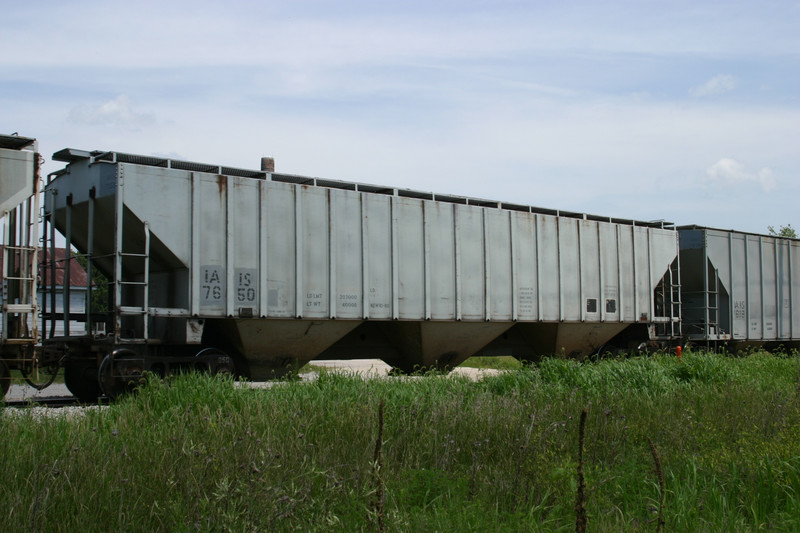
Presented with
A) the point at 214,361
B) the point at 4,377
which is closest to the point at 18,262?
the point at 4,377

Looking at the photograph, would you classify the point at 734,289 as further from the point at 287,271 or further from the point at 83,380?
the point at 83,380

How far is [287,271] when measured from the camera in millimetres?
12680

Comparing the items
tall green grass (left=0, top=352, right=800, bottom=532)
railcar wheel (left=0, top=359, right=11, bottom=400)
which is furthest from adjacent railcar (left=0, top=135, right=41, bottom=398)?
tall green grass (left=0, top=352, right=800, bottom=532)

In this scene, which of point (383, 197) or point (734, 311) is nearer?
point (383, 197)

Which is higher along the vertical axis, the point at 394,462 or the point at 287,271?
the point at 287,271

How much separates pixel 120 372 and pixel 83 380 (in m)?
1.45

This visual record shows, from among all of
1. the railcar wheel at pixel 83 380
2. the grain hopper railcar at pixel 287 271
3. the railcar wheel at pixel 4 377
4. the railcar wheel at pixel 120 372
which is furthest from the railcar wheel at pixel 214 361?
the railcar wheel at pixel 4 377

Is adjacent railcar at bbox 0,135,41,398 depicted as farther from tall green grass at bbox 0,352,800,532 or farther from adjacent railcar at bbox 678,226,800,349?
adjacent railcar at bbox 678,226,800,349

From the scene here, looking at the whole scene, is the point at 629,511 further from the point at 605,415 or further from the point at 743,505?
the point at 605,415

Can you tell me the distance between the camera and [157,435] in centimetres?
653

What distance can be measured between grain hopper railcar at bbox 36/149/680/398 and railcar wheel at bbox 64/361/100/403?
3cm

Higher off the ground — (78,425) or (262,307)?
(262,307)

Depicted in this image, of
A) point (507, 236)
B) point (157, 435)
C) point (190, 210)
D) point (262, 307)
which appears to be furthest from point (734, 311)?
point (157, 435)

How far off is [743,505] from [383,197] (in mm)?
9339
